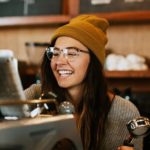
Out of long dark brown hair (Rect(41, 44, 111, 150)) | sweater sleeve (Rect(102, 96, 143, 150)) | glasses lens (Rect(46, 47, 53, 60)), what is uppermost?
glasses lens (Rect(46, 47, 53, 60))

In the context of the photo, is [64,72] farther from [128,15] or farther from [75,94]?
[128,15]

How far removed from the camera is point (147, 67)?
192 centimetres

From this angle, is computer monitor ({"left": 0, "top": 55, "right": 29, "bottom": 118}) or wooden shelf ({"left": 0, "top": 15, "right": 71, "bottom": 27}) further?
wooden shelf ({"left": 0, "top": 15, "right": 71, "bottom": 27})

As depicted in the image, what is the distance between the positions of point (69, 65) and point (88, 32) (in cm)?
14

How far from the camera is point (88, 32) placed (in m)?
1.19

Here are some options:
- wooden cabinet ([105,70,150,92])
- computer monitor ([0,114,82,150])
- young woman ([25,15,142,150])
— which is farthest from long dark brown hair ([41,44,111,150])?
wooden cabinet ([105,70,150,92])

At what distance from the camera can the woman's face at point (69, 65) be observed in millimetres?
1153

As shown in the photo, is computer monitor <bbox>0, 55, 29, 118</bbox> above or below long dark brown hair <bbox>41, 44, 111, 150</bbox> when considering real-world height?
above

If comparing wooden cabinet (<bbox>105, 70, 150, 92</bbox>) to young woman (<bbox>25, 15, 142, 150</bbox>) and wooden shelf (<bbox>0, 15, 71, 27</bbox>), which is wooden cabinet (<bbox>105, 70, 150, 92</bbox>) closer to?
wooden shelf (<bbox>0, 15, 71, 27</bbox>)

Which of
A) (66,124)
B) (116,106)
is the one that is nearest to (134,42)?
(116,106)

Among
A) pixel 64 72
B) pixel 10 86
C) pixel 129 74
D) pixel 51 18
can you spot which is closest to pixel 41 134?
pixel 10 86

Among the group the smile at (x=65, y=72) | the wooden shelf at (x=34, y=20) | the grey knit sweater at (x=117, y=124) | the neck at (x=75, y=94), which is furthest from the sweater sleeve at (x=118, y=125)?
the wooden shelf at (x=34, y=20)

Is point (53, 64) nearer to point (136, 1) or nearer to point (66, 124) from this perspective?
point (66, 124)

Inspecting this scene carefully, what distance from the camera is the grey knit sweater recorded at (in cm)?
126
